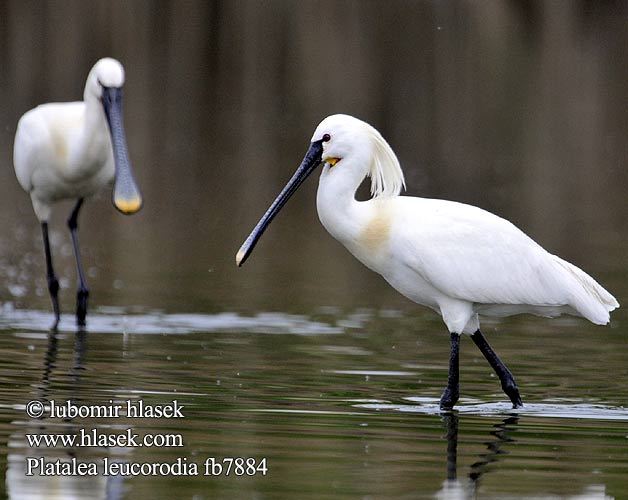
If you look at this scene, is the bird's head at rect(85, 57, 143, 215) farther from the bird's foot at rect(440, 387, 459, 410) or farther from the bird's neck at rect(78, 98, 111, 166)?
the bird's foot at rect(440, 387, 459, 410)

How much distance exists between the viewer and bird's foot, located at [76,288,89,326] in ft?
41.3

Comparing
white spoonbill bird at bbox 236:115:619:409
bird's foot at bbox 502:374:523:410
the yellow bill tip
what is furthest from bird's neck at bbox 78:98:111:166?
bird's foot at bbox 502:374:523:410

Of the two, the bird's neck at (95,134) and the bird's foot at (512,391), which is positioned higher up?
the bird's neck at (95,134)

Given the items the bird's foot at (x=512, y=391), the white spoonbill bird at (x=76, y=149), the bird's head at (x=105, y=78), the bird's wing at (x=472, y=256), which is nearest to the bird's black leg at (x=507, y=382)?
the bird's foot at (x=512, y=391)

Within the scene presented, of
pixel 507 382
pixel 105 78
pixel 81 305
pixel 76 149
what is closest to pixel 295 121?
pixel 76 149

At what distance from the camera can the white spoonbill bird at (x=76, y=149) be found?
13.0 m

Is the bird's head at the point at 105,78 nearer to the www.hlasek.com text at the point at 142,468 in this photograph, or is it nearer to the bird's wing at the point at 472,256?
the bird's wing at the point at 472,256

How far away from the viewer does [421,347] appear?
1162cm

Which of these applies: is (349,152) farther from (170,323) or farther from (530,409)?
(170,323)

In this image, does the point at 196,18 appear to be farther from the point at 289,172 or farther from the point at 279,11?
the point at 289,172

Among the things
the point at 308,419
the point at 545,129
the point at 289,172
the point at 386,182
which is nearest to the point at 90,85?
the point at 386,182

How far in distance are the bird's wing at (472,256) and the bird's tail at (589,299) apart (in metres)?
0.07

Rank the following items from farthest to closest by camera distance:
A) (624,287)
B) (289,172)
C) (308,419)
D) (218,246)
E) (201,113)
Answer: (201,113)
(289,172)
(218,246)
(624,287)
(308,419)

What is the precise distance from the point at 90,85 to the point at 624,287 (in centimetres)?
489
